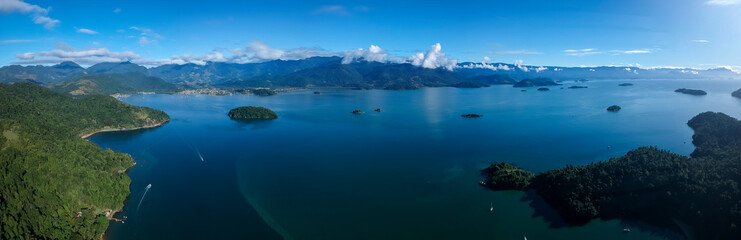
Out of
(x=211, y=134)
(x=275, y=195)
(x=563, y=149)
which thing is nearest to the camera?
(x=275, y=195)

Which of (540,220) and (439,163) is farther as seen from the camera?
(439,163)

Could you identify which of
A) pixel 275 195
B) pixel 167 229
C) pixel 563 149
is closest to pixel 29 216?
pixel 167 229

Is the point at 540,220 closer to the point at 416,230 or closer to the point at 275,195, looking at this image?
the point at 416,230

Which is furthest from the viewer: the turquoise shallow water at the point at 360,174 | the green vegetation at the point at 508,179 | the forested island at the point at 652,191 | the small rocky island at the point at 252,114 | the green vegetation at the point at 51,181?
the small rocky island at the point at 252,114

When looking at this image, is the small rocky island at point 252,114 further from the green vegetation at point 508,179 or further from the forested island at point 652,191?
the forested island at point 652,191

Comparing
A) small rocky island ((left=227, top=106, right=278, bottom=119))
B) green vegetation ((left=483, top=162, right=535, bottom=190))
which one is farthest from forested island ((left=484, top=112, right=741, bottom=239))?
small rocky island ((left=227, top=106, right=278, bottom=119))

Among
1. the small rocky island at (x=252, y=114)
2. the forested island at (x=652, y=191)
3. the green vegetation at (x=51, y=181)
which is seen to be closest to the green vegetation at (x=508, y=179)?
the forested island at (x=652, y=191)

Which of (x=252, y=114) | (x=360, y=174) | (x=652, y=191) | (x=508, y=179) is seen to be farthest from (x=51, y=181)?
(x=252, y=114)
